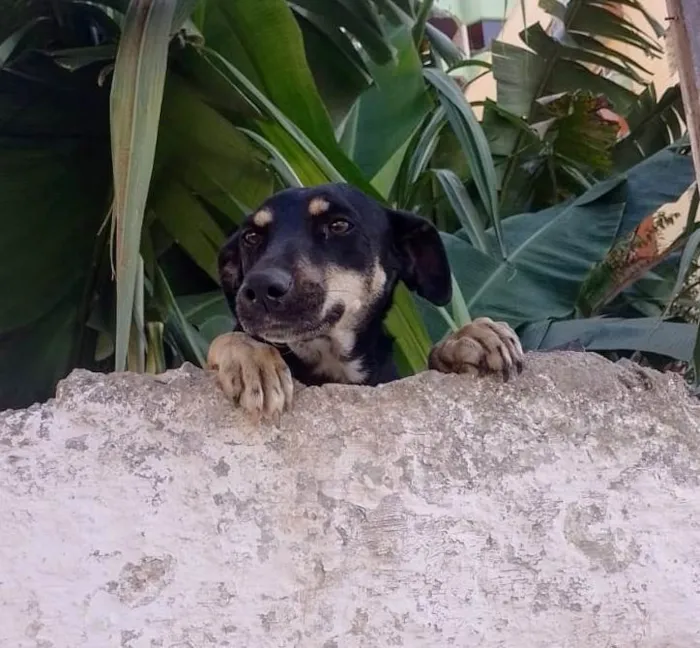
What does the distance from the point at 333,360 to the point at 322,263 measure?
0.18 m

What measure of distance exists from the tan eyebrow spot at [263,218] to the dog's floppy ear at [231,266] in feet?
0.18

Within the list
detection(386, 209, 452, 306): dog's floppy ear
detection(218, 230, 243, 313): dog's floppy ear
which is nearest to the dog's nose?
detection(218, 230, 243, 313): dog's floppy ear

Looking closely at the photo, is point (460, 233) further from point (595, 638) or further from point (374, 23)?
point (595, 638)

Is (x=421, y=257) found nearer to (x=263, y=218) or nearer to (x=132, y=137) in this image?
(x=263, y=218)

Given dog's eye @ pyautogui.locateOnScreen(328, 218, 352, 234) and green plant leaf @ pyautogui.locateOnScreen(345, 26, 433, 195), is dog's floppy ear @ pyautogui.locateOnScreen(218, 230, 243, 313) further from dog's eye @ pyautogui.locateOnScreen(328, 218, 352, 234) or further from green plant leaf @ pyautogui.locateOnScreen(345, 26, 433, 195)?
green plant leaf @ pyautogui.locateOnScreen(345, 26, 433, 195)

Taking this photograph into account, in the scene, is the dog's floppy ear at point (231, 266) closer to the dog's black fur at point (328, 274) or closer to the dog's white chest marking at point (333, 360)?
the dog's black fur at point (328, 274)

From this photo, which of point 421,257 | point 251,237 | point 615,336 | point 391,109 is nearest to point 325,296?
point 251,237

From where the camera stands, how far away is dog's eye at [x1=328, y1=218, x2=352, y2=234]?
1.44 m

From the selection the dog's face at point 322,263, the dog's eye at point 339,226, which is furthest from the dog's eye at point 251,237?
the dog's eye at point 339,226

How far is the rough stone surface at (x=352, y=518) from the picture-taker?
0.95 m

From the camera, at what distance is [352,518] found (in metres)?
1.00

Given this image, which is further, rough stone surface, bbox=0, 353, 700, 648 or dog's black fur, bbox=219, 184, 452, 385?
dog's black fur, bbox=219, 184, 452, 385

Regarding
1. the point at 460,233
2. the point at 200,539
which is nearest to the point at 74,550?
the point at 200,539

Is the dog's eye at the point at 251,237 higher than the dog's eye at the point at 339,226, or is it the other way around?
the dog's eye at the point at 339,226
